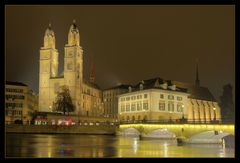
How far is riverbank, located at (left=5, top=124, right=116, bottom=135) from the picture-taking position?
6775cm

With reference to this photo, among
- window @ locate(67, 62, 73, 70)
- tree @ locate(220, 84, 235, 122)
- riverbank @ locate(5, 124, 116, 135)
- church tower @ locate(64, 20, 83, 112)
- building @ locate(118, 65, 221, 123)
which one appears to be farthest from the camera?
window @ locate(67, 62, 73, 70)

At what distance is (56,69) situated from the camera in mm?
109438

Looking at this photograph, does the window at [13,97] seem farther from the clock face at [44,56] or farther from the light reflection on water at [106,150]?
the light reflection on water at [106,150]

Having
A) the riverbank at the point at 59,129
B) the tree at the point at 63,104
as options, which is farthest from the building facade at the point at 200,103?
the tree at the point at 63,104

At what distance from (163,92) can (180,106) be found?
5.25 m

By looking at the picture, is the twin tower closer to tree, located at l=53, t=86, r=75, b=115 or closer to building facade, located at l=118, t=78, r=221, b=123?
tree, located at l=53, t=86, r=75, b=115

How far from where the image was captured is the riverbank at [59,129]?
67750 millimetres

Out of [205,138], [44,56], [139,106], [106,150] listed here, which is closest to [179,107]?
[139,106]

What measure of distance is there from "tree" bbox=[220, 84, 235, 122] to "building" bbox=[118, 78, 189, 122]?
273 inches

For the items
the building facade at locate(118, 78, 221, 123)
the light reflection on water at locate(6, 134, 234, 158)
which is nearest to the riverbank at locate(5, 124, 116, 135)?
the building facade at locate(118, 78, 221, 123)

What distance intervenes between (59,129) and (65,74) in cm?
3337
